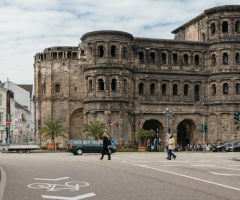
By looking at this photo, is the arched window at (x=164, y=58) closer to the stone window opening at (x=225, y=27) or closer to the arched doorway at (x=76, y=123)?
the stone window opening at (x=225, y=27)

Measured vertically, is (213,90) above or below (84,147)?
above

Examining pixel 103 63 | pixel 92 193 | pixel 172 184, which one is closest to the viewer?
pixel 92 193

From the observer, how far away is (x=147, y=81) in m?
53.2

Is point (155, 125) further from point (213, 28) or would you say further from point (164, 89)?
point (213, 28)

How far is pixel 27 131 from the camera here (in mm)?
99938

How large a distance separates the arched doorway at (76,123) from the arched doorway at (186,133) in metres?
14.9

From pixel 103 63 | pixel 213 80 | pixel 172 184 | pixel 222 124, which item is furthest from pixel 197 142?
pixel 172 184

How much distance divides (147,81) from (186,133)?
10.5m

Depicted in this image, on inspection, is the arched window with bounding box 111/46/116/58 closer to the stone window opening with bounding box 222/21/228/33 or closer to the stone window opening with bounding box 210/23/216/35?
the stone window opening with bounding box 210/23/216/35

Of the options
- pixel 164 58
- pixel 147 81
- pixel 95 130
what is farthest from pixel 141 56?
pixel 95 130

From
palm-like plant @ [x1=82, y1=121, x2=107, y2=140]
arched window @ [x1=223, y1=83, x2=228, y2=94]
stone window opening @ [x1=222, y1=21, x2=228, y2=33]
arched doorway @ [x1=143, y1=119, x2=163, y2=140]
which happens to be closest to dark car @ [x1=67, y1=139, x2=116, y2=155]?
palm-like plant @ [x1=82, y1=121, x2=107, y2=140]

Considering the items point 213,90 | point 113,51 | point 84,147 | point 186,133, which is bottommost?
point 84,147

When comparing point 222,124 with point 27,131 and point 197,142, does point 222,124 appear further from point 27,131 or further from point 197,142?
point 27,131

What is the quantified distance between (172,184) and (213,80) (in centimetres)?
4461
